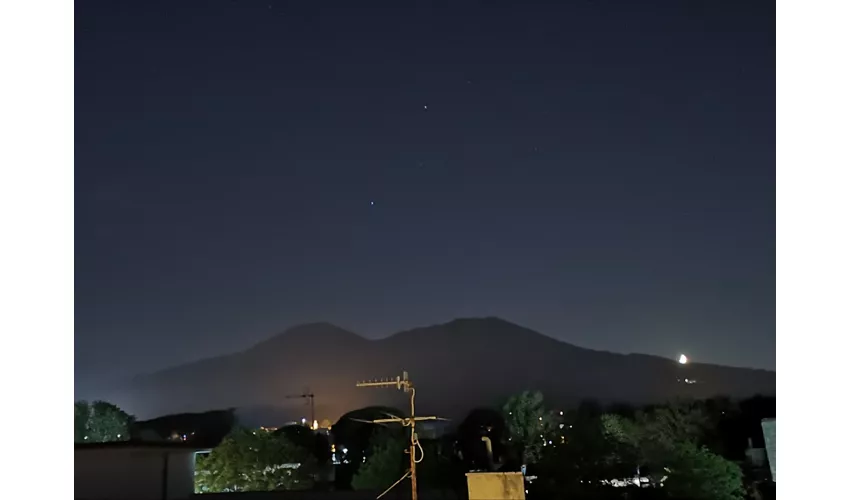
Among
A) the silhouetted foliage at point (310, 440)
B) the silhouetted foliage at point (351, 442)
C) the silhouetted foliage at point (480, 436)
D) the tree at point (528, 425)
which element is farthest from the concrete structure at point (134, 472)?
the tree at point (528, 425)

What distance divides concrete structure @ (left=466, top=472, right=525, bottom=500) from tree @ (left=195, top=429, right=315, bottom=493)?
231 centimetres

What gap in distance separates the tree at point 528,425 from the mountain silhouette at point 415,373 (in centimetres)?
15

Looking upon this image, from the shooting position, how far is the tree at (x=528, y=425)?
479 centimetres

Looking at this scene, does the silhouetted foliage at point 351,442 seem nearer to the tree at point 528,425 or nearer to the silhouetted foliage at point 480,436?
the silhouetted foliage at point 480,436

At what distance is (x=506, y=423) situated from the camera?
4.81 m

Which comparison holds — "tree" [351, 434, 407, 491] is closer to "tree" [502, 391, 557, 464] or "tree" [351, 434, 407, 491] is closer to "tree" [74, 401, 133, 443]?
"tree" [502, 391, 557, 464]

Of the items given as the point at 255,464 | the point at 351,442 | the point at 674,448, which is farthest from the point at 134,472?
the point at 674,448

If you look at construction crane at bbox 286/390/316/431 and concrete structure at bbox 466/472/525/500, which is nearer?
concrete structure at bbox 466/472/525/500

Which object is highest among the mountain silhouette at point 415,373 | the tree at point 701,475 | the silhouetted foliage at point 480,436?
the mountain silhouette at point 415,373

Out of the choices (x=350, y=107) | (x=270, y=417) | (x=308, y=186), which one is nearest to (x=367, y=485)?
(x=270, y=417)

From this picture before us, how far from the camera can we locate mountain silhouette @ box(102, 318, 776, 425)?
4.09m

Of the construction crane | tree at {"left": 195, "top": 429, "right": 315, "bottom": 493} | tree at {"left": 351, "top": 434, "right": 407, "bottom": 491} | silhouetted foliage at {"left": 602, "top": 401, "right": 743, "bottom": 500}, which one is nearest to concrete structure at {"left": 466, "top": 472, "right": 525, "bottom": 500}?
the construction crane

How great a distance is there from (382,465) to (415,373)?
2.08 feet
